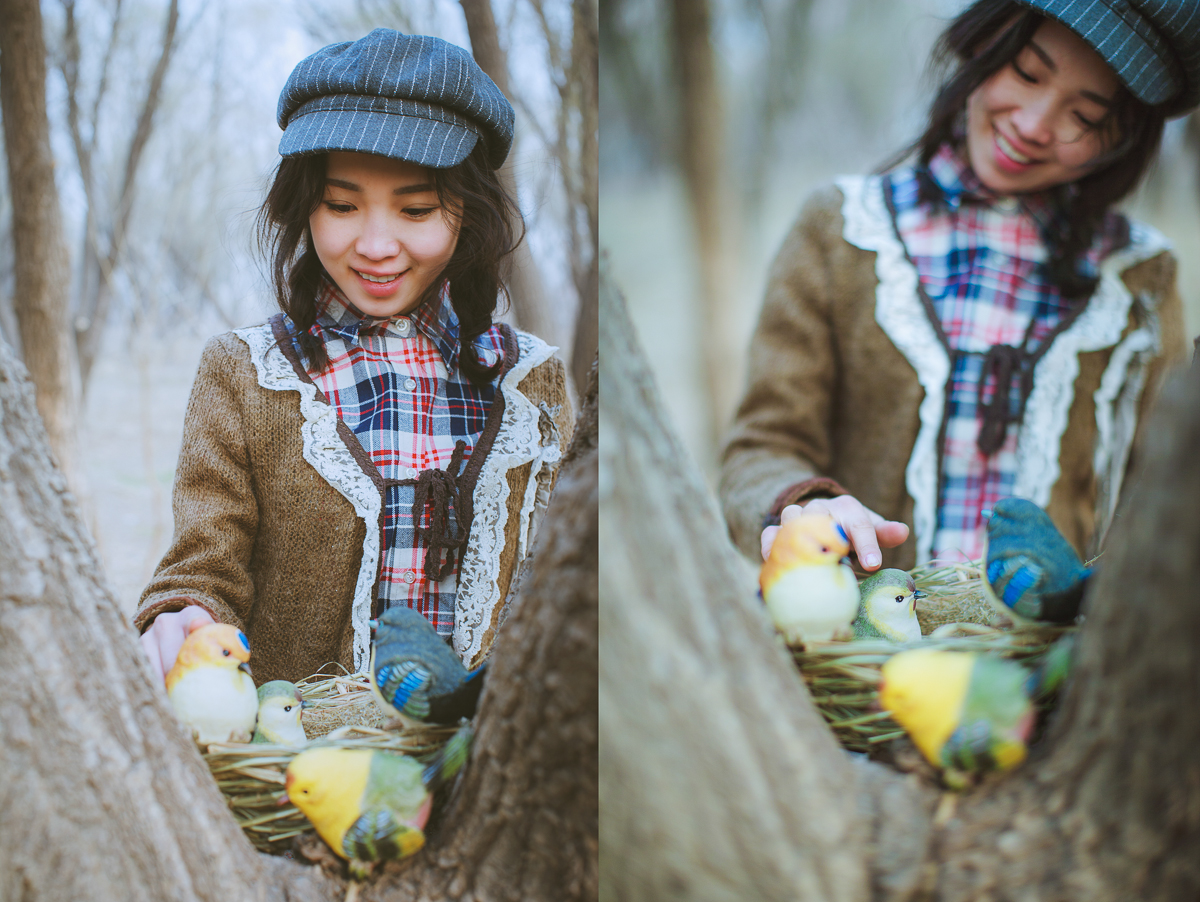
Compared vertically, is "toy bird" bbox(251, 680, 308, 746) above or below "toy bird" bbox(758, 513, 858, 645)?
below

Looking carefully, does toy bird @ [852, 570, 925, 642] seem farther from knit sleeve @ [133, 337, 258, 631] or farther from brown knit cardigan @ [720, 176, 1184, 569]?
knit sleeve @ [133, 337, 258, 631]

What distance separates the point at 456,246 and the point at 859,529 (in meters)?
0.72

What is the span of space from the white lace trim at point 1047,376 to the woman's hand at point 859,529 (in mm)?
347

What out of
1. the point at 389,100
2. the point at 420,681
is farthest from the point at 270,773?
the point at 389,100

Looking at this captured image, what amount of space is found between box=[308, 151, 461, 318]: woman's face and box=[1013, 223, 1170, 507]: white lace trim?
102cm

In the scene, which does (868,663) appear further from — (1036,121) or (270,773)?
(1036,121)

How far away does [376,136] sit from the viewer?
1.04 metres

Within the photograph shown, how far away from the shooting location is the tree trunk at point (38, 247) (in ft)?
6.45

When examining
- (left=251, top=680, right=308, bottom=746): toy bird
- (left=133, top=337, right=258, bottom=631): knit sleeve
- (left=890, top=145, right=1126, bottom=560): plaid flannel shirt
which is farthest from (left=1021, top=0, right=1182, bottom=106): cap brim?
(left=251, top=680, right=308, bottom=746): toy bird

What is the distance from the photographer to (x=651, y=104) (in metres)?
1.60

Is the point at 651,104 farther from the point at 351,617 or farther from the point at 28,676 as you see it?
the point at 28,676

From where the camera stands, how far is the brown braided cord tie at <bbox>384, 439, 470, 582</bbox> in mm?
1145

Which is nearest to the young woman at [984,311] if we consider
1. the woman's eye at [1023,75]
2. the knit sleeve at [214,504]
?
the woman's eye at [1023,75]

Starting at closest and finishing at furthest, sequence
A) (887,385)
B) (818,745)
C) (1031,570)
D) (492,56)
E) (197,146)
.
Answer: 1. (818,745)
2. (1031,570)
3. (492,56)
4. (887,385)
5. (197,146)
